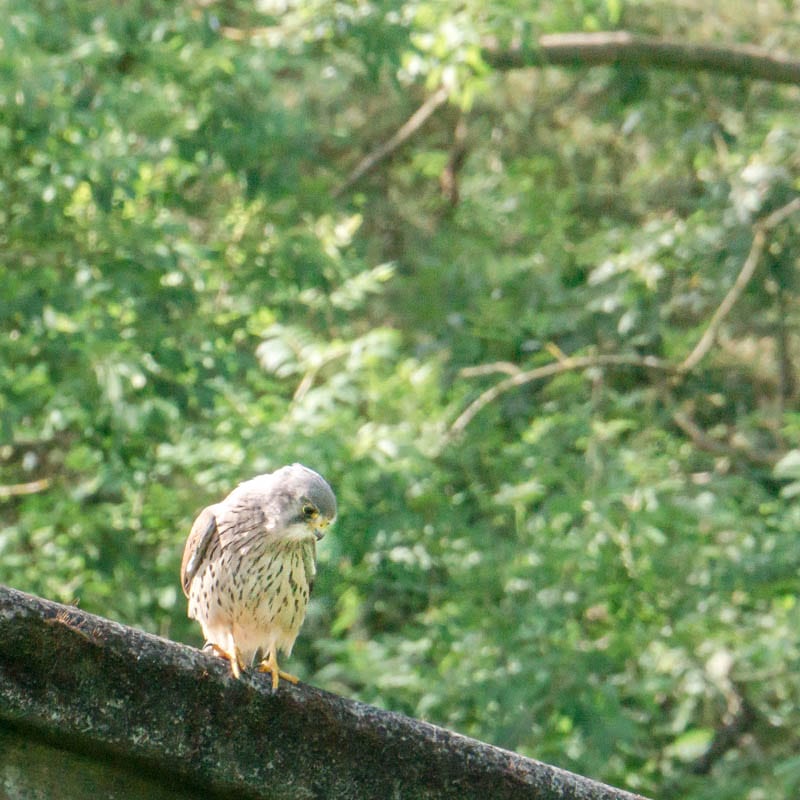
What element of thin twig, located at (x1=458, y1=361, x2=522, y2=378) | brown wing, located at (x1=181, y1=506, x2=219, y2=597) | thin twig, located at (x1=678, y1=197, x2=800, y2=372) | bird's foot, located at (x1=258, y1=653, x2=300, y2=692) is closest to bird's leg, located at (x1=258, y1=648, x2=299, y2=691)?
bird's foot, located at (x1=258, y1=653, x2=300, y2=692)

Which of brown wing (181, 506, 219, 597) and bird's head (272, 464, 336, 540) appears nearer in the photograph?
bird's head (272, 464, 336, 540)

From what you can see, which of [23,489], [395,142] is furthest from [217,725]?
[395,142]

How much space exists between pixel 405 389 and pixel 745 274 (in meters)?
2.45

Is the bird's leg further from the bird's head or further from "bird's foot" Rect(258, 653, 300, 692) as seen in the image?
the bird's head

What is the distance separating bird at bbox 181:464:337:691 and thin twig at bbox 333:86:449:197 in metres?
5.54

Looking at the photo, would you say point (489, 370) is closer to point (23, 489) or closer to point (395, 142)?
point (395, 142)

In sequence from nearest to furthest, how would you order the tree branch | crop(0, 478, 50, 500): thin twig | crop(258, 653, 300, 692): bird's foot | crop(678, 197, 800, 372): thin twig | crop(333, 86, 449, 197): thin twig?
crop(258, 653, 300, 692): bird's foot → crop(0, 478, 50, 500): thin twig → crop(678, 197, 800, 372): thin twig → the tree branch → crop(333, 86, 449, 197): thin twig

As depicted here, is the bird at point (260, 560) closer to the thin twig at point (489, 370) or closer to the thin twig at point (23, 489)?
the thin twig at point (23, 489)

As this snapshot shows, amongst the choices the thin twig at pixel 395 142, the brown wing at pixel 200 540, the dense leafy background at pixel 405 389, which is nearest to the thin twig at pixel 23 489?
the dense leafy background at pixel 405 389

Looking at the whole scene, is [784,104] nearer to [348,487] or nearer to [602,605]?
[602,605]

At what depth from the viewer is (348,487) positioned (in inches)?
267

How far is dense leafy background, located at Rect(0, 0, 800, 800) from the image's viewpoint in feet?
22.5

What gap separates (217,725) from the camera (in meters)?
2.41

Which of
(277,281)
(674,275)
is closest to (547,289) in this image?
(674,275)
